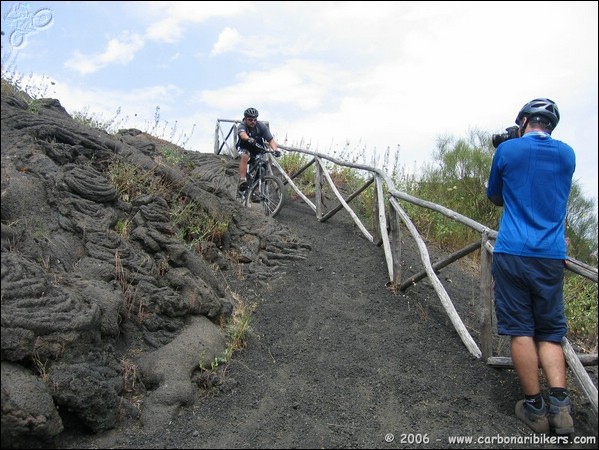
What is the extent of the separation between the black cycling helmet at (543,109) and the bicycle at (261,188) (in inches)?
231

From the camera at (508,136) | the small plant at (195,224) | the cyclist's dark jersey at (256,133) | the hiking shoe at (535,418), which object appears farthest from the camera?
the cyclist's dark jersey at (256,133)

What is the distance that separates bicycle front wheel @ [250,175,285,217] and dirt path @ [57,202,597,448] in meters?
2.71

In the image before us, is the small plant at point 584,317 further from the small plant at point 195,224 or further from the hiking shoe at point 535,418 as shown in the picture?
the small plant at point 195,224

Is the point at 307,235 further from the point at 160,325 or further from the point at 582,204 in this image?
the point at 582,204

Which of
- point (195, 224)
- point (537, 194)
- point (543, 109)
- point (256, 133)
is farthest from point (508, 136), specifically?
point (256, 133)

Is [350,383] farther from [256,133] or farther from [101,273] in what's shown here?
[256,133]

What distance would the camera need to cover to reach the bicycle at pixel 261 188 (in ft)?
33.4

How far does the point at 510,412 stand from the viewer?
4.64m

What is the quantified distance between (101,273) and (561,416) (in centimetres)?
388

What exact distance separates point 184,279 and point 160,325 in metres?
0.63

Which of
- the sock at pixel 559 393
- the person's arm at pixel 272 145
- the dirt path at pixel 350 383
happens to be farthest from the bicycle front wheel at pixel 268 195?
the sock at pixel 559 393

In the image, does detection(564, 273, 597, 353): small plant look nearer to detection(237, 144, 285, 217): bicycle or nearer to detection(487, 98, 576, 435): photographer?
detection(487, 98, 576, 435): photographer

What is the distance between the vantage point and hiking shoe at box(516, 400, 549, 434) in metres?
4.25

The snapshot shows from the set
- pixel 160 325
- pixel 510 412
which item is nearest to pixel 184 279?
pixel 160 325
